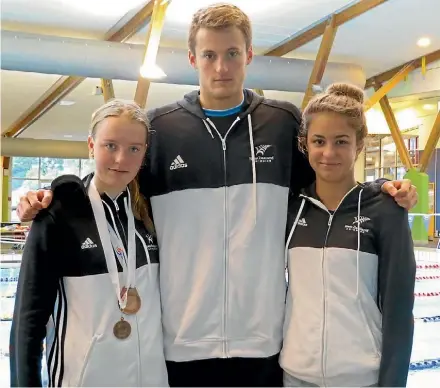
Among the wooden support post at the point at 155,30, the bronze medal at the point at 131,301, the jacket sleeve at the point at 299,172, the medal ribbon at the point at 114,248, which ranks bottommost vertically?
the bronze medal at the point at 131,301

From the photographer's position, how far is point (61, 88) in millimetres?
10797

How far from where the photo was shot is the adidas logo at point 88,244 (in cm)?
136

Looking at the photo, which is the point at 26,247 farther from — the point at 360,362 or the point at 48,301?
the point at 360,362

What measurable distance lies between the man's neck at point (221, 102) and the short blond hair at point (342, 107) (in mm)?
225

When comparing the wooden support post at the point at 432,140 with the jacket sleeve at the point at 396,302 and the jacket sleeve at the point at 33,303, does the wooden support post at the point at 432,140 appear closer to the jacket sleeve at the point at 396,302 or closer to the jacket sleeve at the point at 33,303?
the jacket sleeve at the point at 396,302

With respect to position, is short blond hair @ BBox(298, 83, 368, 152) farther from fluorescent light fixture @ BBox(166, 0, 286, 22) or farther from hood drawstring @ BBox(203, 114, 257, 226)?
fluorescent light fixture @ BBox(166, 0, 286, 22)

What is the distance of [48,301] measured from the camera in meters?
1.32

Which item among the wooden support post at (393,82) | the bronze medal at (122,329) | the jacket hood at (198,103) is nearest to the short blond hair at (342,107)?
the jacket hood at (198,103)

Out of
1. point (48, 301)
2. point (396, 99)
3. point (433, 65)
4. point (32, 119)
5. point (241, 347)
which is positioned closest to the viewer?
point (48, 301)

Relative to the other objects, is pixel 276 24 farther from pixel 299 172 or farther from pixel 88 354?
pixel 88 354

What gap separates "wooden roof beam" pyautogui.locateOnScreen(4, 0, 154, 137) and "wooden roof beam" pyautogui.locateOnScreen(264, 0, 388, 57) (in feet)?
8.49

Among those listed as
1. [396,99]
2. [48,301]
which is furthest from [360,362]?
[396,99]

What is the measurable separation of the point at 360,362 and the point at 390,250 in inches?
13.1

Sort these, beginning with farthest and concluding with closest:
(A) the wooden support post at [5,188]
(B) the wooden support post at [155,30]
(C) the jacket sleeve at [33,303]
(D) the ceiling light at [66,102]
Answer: (A) the wooden support post at [5,188]
(D) the ceiling light at [66,102]
(B) the wooden support post at [155,30]
(C) the jacket sleeve at [33,303]
